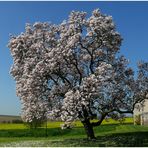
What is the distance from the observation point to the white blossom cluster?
4452 centimetres

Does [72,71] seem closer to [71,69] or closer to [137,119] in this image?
[71,69]

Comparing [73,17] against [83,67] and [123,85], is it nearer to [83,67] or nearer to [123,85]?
[83,67]

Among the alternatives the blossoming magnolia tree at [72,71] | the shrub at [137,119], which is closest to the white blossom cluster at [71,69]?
the blossoming magnolia tree at [72,71]

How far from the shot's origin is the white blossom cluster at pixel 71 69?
4452 centimetres

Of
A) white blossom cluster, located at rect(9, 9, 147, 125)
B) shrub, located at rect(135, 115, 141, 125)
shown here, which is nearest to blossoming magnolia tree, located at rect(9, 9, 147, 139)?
white blossom cluster, located at rect(9, 9, 147, 125)

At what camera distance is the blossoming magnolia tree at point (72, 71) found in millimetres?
44562

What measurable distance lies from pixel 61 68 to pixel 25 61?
13.2 feet

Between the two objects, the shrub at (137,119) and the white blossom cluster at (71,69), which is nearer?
the white blossom cluster at (71,69)

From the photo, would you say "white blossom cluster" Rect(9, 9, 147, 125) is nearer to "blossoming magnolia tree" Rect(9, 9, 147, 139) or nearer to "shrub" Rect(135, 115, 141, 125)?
"blossoming magnolia tree" Rect(9, 9, 147, 139)

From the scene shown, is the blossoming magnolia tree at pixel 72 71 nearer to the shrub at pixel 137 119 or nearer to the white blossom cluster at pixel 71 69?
the white blossom cluster at pixel 71 69

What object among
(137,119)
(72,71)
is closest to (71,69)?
(72,71)

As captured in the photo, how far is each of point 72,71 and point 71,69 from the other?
26 cm

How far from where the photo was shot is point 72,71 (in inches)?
1946

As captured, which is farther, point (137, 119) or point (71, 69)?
point (137, 119)
